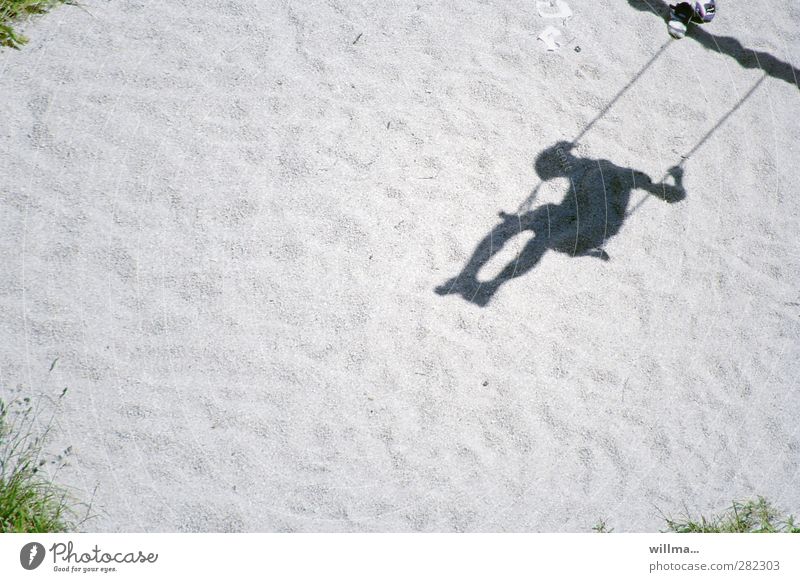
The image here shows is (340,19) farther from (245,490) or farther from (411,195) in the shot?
(245,490)

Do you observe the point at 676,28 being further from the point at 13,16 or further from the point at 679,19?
the point at 13,16

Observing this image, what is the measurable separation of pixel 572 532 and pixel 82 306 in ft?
10.6

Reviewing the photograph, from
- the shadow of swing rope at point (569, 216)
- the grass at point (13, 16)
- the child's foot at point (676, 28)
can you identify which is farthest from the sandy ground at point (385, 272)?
the child's foot at point (676, 28)

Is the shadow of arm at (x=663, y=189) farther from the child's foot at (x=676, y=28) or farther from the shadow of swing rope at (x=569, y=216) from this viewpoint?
the child's foot at (x=676, y=28)

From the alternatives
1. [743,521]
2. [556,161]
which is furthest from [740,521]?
[556,161]

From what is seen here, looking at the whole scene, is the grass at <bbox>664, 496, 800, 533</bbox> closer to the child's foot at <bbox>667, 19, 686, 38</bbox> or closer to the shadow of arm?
the shadow of arm

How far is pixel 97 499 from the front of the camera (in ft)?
12.9

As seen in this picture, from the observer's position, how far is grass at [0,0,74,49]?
4.60 metres

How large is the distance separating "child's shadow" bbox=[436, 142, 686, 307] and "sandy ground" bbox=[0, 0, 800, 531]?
0.08 feet

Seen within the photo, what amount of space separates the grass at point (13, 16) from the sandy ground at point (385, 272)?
5.0 inches

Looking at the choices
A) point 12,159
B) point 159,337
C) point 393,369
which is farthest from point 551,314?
point 12,159

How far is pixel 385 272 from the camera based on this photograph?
449cm

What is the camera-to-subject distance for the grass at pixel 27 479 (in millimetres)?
3779

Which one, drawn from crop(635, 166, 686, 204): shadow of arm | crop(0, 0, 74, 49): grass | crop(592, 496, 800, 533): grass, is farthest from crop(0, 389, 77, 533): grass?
crop(635, 166, 686, 204): shadow of arm
